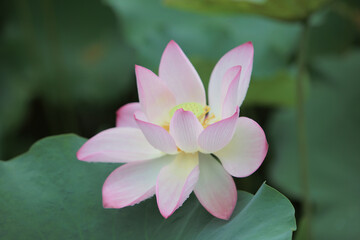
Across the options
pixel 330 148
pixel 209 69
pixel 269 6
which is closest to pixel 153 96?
pixel 269 6

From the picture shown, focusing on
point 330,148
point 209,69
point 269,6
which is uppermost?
point 269,6

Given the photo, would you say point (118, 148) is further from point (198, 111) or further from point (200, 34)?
point (200, 34)

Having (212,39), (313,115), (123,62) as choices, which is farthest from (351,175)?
(123,62)

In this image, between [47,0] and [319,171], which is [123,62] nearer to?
[47,0]

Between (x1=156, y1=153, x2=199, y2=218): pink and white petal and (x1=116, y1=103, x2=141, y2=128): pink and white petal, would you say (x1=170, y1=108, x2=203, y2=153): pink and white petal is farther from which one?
(x1=116, y1=103, x2=141, y2=128): pink and white petal

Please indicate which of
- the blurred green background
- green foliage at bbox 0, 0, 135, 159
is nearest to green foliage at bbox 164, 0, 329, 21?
the blurred green background

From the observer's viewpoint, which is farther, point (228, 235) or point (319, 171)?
point (319, 171)

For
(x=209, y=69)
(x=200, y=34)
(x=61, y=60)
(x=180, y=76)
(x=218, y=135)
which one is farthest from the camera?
(x=61, y=60)
